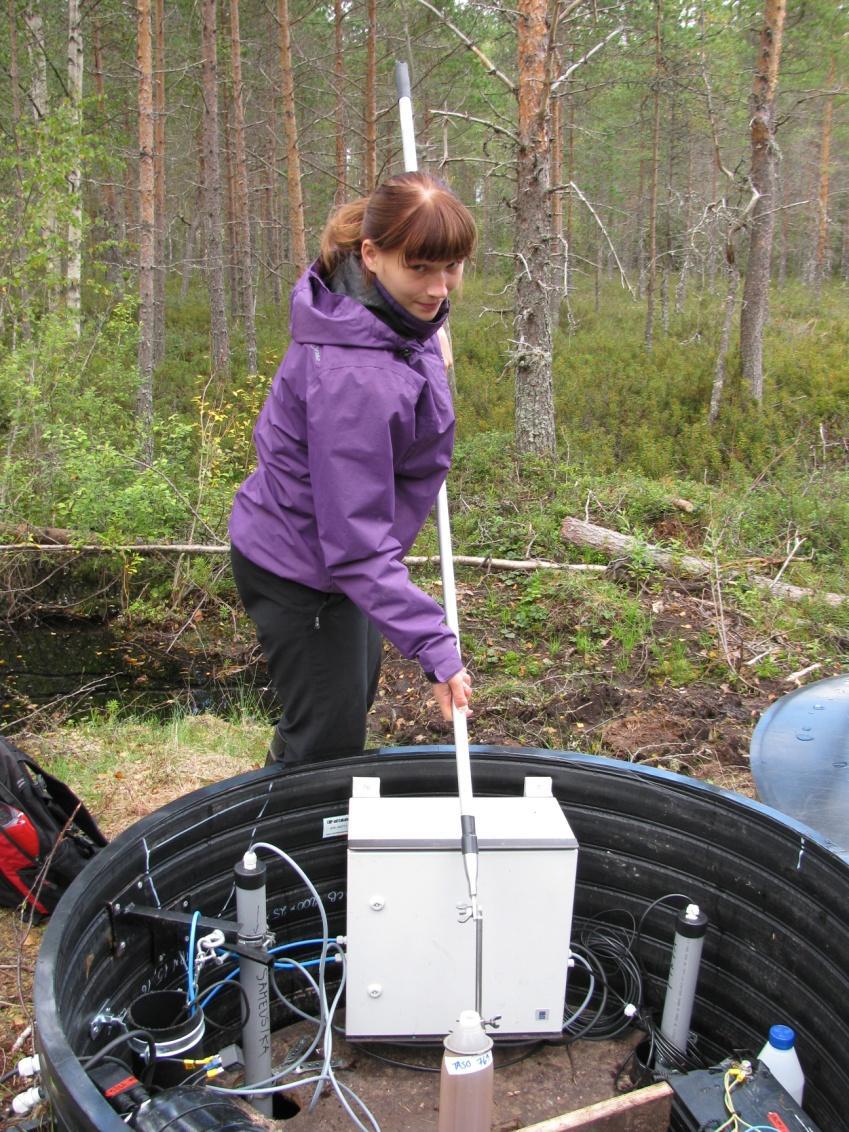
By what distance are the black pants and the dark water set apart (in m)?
3.26

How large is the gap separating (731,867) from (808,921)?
0.74ft

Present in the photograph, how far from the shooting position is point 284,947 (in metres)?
2.20

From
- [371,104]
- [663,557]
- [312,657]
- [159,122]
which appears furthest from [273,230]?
[312,657]

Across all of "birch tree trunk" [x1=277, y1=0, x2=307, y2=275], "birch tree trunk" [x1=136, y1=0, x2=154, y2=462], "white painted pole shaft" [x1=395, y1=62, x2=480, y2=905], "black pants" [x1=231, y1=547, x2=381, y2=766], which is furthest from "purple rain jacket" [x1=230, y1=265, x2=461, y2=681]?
"birch tree trunk" [x1=277, y1=0, x2=307, y2=275]

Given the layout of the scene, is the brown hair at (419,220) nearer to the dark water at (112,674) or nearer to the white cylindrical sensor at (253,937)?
the white cylindrical sensor at (253,937)

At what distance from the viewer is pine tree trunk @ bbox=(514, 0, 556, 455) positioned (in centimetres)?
757

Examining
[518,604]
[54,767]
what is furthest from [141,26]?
[54,767]

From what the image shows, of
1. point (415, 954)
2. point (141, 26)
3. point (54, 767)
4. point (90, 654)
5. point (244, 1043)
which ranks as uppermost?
point (141, 26)

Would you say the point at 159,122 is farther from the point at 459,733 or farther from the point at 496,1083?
the point at 496,1083

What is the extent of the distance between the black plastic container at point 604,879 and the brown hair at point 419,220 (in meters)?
1.30

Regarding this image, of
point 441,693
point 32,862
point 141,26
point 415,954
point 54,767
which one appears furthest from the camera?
point 141,26

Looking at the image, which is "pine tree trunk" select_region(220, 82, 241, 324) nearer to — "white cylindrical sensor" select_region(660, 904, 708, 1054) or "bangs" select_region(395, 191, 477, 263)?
"bangs" select_region(395, 191, 477, 263)

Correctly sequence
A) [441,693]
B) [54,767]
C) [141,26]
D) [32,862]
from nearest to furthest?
[441,693] < [32,862] < [54,767] < [141,26]

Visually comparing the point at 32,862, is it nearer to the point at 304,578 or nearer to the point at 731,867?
the point at 304,578
